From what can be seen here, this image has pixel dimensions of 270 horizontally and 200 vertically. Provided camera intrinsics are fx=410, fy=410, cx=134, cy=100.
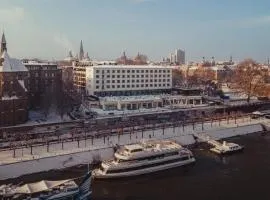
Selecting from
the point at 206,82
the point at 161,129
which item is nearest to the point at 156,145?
the point at 161,129

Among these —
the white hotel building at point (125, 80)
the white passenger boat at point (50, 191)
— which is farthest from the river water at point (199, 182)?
the white hotel building at point (125, 80)

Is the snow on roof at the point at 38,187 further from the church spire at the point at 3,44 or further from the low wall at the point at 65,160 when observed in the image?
the church spire at the point at 3,44

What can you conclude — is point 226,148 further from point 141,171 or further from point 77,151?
point 77,151

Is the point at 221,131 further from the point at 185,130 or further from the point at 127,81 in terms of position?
the point at 127,81

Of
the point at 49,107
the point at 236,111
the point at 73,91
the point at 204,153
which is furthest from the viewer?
the point at 73,91

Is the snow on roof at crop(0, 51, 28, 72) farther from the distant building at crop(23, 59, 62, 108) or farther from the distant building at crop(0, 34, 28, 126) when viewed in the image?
the distant building at crop(23, 59, 62, 108)

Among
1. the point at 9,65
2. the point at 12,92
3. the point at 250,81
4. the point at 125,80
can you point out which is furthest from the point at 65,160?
the point at 250,81

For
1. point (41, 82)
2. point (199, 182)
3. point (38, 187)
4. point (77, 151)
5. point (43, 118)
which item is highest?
point (41, 82)
